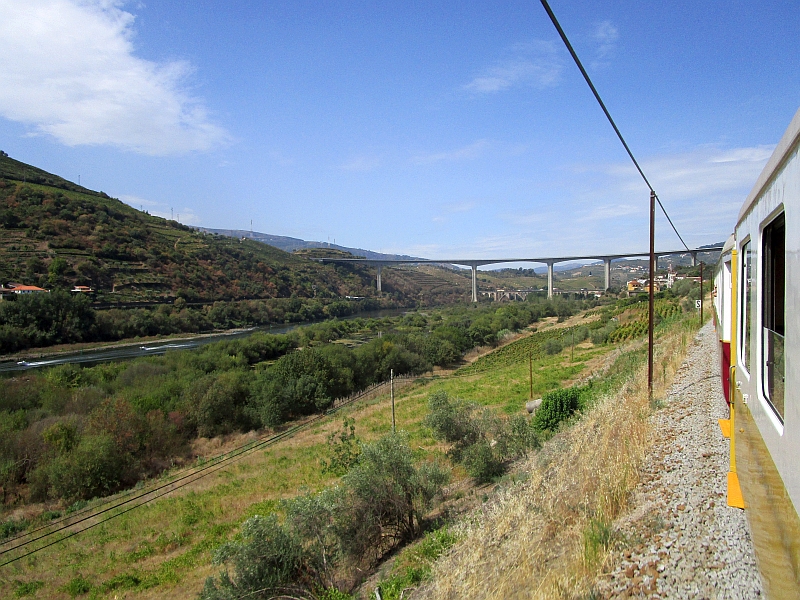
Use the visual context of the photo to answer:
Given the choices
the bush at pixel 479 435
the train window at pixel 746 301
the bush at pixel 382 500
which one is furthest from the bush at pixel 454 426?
the train window at pixel 746 301

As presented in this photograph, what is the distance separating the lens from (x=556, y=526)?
4.89m

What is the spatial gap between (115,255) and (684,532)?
71012mm

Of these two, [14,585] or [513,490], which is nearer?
[513,490]

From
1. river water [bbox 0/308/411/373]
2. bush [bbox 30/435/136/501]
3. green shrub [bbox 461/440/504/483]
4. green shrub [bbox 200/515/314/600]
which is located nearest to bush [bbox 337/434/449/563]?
green shrub [bbox 200/515/314/600]

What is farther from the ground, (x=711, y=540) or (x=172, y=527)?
(x=711, y=540)

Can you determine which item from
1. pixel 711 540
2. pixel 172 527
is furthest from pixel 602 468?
pixel 172 527

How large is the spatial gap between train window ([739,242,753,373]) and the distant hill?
59614mm

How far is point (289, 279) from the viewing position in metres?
80.9

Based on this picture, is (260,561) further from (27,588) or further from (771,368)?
(27,588)

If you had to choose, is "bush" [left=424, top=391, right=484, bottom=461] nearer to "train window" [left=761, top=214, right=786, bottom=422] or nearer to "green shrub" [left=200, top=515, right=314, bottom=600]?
"green shrub" [left=200, top=515, right=314, bottom=600]

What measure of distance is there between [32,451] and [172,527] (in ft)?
34.5

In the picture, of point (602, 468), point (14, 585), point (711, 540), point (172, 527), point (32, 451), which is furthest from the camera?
point (32, 451)

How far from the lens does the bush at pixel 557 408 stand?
12.6 metres

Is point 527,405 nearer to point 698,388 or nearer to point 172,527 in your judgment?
point 698,388
